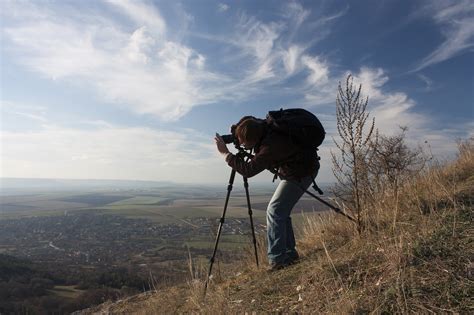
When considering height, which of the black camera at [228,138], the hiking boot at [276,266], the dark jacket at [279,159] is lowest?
the hiking boot at [276,266]

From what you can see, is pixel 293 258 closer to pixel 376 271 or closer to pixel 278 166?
pixel 278 166

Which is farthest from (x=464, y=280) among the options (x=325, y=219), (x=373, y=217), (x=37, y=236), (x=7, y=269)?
(x=37, y=236)

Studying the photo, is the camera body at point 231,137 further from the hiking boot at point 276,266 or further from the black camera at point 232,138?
the hiking boot at point 276,266

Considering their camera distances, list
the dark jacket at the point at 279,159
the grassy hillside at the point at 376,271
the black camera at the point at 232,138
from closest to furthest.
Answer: the grassy hillside at the point at 376,271 → the dark jacket at the point at 279,159 → the black camera at the point at 232,138

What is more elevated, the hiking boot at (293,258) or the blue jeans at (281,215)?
the blue jeans at (281,215)

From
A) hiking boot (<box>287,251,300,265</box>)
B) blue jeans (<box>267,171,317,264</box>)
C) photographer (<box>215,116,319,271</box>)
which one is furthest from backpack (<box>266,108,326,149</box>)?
hiking boot (<box>287,251,300,265</box>)

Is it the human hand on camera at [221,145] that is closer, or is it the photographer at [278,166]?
the photographer at [278,166]

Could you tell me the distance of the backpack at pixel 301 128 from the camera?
15.1 feet

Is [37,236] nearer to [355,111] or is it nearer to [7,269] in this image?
[7,269]

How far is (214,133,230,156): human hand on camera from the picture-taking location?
5111 mm

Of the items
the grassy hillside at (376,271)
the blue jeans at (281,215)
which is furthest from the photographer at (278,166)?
the grassy hillside at (376,271)

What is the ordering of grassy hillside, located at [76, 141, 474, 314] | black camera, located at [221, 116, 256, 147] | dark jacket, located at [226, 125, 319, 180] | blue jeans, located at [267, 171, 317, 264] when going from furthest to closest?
black camera, located at [221, 116, 256, 147], blue jeans, located at [267, 171, 317, 264], dark jacket, located at [226, 125, 319, 180], grassy hillside, located at [76, 141, 474, 314]

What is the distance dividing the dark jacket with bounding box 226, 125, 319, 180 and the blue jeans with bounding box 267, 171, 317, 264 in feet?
0.46

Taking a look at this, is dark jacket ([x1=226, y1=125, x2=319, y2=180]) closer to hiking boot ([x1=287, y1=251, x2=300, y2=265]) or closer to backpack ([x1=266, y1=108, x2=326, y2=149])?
backpack ([x1=266, y1=108, x2=326, y2=149])
